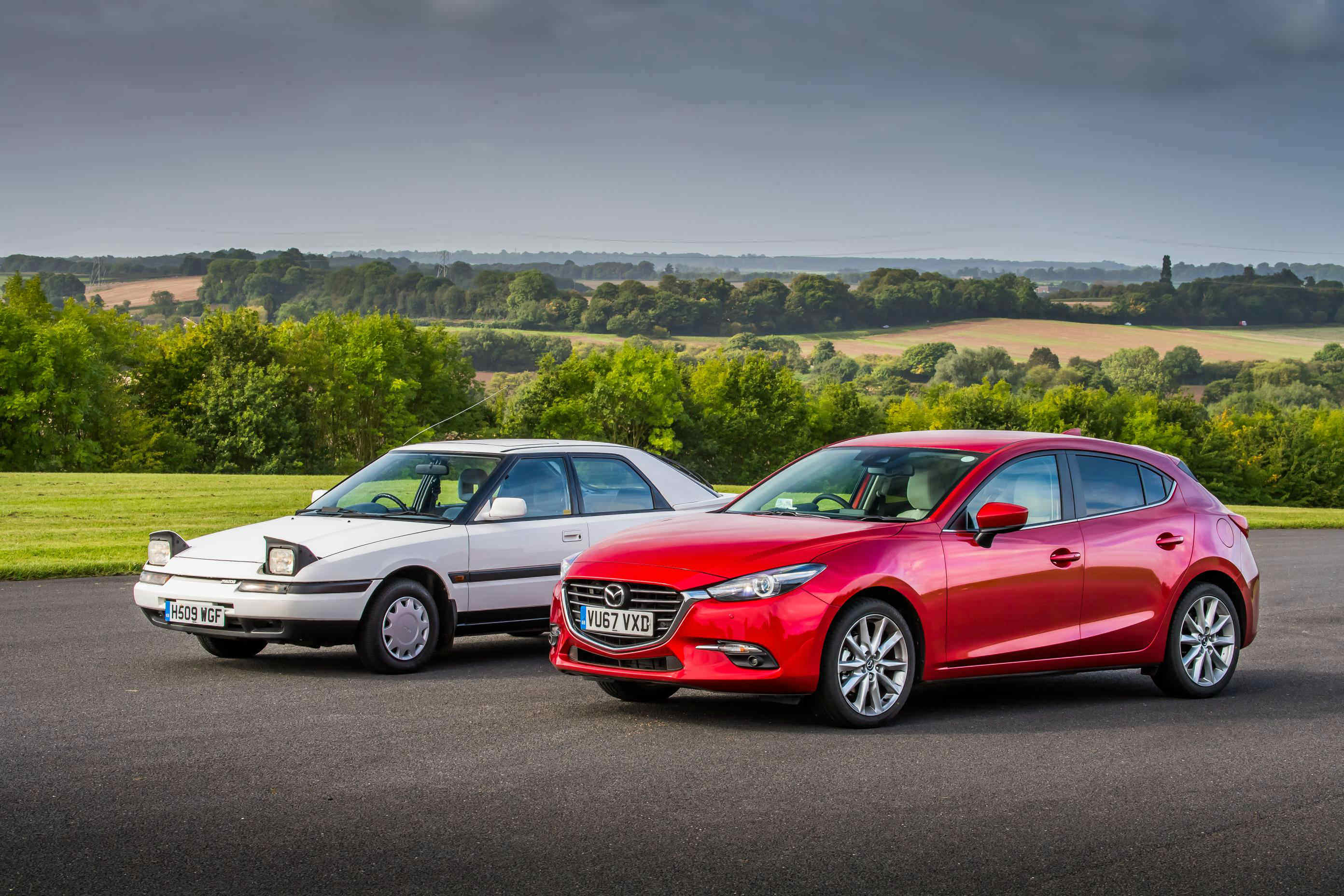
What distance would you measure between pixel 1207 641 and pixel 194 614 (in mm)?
6593

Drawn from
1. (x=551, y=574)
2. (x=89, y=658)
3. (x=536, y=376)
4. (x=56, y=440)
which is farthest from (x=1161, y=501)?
(x=536, y=376)

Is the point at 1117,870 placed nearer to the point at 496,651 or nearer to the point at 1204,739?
the point at 1204,739

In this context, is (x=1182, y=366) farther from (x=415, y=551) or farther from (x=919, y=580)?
(x=919, y=580)

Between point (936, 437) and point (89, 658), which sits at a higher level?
point (936, 437)

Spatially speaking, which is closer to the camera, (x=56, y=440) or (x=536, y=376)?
(x=56, y=440)

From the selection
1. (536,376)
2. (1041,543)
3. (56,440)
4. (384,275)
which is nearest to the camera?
(1041,543)

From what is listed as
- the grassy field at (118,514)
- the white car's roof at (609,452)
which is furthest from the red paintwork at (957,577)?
the grassy field at (118,514)

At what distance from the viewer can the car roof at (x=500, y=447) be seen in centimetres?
1049

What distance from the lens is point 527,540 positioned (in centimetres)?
1010

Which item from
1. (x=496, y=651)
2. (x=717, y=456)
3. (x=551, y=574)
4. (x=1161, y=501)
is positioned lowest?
(x=717, y=456)

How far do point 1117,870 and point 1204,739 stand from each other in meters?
2.92

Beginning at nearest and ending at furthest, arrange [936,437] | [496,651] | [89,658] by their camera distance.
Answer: [936,437]
[89,658]
[496,651]

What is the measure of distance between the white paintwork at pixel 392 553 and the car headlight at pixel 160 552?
77mm

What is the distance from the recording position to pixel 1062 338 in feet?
578
